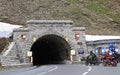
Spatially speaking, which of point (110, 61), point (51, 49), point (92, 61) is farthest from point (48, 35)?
point (110, 61)

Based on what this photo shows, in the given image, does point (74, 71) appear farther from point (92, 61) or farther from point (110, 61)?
point (92, 61)

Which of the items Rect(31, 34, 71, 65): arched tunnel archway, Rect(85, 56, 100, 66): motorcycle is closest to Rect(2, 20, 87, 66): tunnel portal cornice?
Rect(31, 34, 71, 65): arched tunnel archway

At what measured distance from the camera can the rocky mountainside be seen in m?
54.8

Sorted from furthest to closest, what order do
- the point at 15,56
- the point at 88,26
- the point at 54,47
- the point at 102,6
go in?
the point at 102,6, the point at 88,26, the point at 54,47, the point at 15,56

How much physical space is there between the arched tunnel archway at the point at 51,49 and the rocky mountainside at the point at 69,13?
4.40 meters

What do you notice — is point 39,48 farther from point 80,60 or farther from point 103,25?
point 80,60

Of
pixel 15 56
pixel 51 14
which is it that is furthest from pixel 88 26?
pixel 15 56

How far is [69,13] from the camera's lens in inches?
2308

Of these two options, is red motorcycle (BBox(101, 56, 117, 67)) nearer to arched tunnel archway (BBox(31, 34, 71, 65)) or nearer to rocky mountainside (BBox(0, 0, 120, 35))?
arched tunnel archway (BBox(31, 34, 71, 65))

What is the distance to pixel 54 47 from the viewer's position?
49500mm

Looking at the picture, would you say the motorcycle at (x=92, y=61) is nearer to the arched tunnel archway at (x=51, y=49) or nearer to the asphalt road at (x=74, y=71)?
the asphalt road at (x=74, y=71)

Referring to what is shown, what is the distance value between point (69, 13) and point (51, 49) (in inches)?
361

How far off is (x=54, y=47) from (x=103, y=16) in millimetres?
13515

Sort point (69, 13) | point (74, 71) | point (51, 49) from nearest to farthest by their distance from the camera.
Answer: point (74, 71) → point (51, 49) → point (69, 13)
